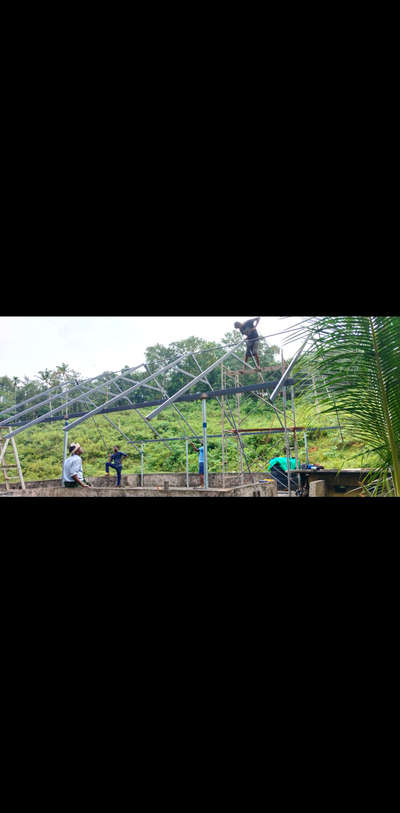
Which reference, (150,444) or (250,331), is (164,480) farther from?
(150,444)

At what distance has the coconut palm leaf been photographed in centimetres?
212

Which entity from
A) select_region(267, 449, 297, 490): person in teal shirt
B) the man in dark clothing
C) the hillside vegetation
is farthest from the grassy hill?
the man in dark clothing

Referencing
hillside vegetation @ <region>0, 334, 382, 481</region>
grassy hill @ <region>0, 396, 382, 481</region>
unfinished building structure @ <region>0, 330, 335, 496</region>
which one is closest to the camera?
unfinished building structure @ <region>0, 330, 335, 496</region>

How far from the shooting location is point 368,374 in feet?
7.11

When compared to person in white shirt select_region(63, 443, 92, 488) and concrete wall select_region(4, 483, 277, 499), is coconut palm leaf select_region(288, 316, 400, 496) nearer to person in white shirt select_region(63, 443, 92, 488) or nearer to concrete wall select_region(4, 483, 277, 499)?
concrete wall select_region(4, 483, 277, 499)

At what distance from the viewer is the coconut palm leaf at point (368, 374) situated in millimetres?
2125

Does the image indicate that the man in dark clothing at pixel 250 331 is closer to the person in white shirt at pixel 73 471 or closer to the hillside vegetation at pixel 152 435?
the person in white shirt at pixel 73 471

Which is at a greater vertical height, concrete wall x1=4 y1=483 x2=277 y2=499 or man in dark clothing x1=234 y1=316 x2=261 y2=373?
man in dark clothing x1=234 y1=316 x2=261 y2=373

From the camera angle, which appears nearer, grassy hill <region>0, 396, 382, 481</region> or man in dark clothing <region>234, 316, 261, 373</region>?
man in dark clothing <region>234, 316, 261, 373</region>

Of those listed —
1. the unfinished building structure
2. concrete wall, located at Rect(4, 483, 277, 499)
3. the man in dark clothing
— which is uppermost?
the man in dark clothing

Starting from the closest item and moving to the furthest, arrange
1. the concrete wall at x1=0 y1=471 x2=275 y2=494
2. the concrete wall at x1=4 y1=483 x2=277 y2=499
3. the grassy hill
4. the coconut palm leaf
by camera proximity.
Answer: the coconut palm leaf
the concrete wall at x1=4 y1=483 x2=277 y2=499
the concrete wall at x1=0 y1=471 x2=275 y2=494
the grassy hill

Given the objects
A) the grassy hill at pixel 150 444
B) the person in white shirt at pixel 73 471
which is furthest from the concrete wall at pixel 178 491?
the grassy hill at pixel 150 444
